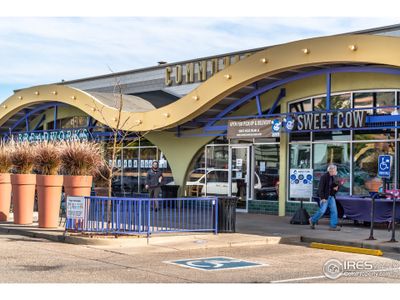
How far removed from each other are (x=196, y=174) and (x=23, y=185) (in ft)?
28.9

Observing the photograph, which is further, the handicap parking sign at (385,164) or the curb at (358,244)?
the handicap parking sign at (385,164)

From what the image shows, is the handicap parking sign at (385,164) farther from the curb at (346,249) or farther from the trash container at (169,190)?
the trash container at (169,190)

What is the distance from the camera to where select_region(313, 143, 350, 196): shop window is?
65.8ft

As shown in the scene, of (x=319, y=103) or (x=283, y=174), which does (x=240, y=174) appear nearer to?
(x=283, y=174)

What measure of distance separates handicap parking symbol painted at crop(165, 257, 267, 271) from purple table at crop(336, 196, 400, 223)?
672 cm

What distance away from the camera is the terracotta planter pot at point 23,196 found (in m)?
17.5

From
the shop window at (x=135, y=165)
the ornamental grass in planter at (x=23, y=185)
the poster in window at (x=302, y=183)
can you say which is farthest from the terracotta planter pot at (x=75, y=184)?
the shop window at (x=135, y=165)

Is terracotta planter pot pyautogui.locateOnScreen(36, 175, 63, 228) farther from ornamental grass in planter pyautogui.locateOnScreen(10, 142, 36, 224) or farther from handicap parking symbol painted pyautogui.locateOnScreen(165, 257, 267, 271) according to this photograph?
handicap parking symbol painted pyautogui.locateOnScreen(165, 257, 267, 271)

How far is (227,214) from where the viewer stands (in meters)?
15.9

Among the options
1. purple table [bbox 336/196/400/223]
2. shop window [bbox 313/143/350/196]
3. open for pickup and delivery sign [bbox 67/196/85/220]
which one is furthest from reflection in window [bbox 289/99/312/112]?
open for pickup and delivery sign [bbox 67/196/85/220]

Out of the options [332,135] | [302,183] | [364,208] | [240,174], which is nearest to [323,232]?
[364,208]

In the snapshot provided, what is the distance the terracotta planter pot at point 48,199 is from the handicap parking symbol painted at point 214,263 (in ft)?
19.6

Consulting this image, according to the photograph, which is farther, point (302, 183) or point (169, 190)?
point (169, 190)
